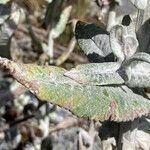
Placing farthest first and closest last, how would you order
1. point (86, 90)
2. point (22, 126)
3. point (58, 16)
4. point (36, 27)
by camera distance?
point (36, 27) → point (22, 126) → point (58, 16) → point (86, 90)

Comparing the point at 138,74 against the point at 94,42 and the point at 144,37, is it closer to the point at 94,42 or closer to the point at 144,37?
the point at 144,37

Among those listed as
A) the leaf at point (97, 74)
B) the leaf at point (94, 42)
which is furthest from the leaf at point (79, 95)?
the leaf at point (94, 42)

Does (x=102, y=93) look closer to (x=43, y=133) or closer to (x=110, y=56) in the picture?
(x=110, y=56)

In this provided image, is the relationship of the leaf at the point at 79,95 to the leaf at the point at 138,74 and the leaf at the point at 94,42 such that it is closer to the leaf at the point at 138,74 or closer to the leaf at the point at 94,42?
the leaf at the point at 138,74

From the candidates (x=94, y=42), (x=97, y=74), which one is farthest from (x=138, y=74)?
(x=94, y=42)

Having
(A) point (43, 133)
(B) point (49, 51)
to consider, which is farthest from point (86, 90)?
(A) point (43, 133)

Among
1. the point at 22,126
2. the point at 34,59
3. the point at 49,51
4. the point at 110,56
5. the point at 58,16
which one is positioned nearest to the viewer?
the point at 110,56

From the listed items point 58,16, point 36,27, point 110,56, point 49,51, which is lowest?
point 36,27
